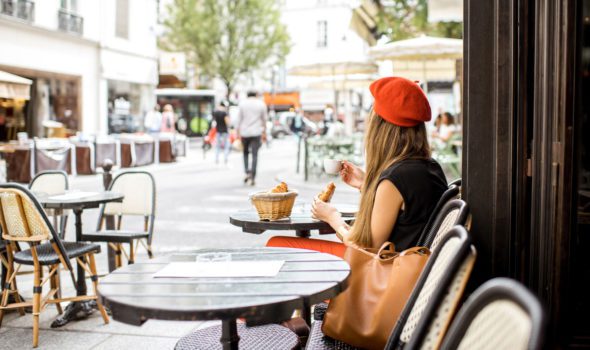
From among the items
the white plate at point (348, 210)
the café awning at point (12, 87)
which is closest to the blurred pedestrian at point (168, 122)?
the café awning at point (12, 87)

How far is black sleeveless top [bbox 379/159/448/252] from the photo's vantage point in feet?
10.2

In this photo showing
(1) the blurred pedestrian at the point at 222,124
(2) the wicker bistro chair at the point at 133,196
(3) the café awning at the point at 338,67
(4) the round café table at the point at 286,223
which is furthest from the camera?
(1) the blurred pedestrian at the point at 222,124

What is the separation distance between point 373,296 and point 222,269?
608mm

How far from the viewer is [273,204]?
404 centimetres

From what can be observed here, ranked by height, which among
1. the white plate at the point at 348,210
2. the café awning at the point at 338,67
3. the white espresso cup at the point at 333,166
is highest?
the café awning at the point at 338,67

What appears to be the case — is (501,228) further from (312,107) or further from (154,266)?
(312,107)

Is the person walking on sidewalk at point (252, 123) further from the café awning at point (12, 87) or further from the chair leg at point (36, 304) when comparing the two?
the chair leg at point (36, 304)

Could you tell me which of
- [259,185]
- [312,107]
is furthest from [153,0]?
[312,107]

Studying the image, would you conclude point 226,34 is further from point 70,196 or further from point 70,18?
point 70,196

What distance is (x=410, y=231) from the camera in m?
3.16

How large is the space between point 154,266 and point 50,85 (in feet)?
77.8

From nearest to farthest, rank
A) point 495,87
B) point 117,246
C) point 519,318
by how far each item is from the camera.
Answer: point 519,318 → point 495,87 → point 117,246

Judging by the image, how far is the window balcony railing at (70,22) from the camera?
24.2 meters

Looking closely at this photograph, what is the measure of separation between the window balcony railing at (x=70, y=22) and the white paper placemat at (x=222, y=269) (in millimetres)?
23612
